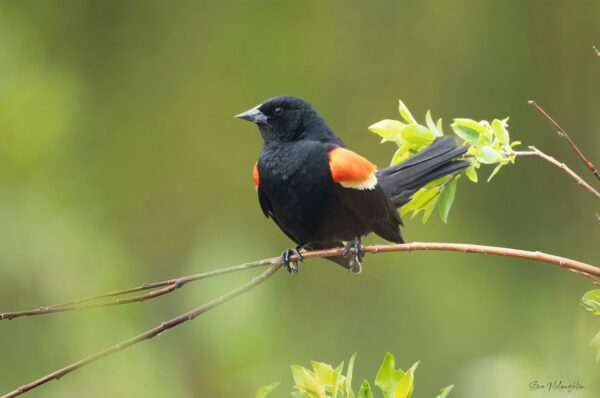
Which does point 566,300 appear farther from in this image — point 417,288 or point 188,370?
point 188,370

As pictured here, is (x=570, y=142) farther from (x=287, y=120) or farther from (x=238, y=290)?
(x=287, y=120)

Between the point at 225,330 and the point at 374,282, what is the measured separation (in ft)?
10.9

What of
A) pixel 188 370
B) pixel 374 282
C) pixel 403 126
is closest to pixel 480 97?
pixel 374 282

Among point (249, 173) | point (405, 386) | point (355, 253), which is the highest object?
point (249, 173)

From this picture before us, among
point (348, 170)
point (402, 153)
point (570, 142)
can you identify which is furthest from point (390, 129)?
point (348, 170)

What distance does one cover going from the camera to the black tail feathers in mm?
2809

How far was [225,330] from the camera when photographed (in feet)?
9.93

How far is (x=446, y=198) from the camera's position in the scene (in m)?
2.27

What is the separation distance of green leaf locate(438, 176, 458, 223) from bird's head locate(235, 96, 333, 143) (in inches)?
34.9

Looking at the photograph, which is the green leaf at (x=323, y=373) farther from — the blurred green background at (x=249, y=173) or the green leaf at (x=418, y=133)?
the blurred green background at (x=249, y=173)

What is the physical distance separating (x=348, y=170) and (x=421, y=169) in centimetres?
24

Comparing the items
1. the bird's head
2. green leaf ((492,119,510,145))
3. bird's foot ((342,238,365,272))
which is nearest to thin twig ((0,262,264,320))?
green leaf ((492,119,510,145))

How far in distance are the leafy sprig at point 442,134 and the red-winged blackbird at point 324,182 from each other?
0.47m

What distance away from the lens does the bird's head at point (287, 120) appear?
310 cm
